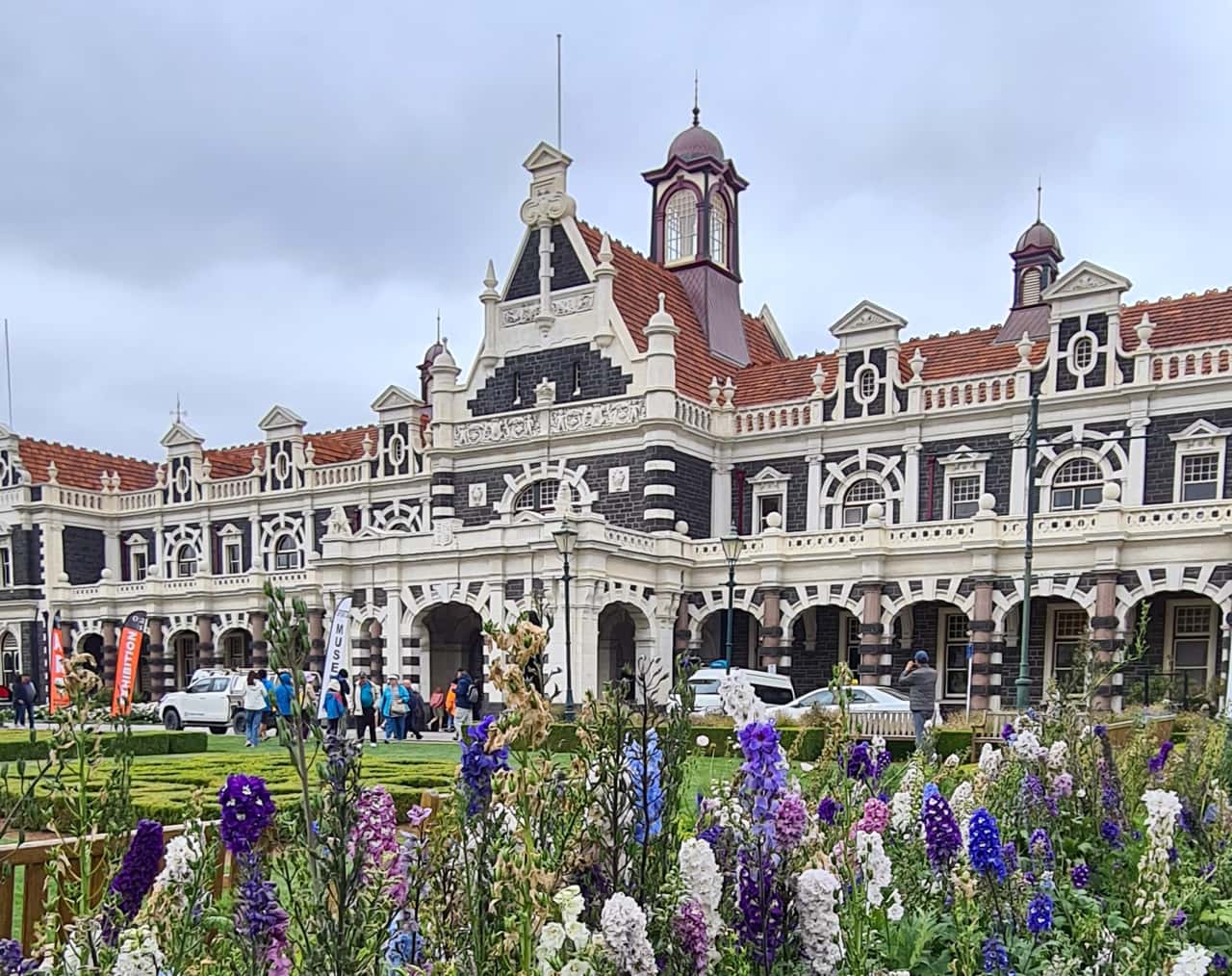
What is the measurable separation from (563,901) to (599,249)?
27808mm

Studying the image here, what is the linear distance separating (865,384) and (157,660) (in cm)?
2541

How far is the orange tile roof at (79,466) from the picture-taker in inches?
1512

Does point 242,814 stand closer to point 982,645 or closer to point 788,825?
point 788,825

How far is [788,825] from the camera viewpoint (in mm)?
2230

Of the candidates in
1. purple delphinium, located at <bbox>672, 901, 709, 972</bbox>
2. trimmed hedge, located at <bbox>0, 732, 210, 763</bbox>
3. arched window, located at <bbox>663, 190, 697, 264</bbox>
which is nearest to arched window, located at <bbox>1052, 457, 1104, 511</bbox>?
arched window, located at <bbox>663, 190, 697, 264</bbox>

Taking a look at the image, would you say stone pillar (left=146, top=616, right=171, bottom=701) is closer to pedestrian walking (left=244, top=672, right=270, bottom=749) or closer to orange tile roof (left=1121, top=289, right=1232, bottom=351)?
pedestrian walking (left=244, top=672, right=270, bottom=749)

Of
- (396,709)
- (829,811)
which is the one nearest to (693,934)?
(829,811)

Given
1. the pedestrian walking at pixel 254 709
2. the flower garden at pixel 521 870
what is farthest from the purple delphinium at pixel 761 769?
the pedestrian walking at pixel 254 709

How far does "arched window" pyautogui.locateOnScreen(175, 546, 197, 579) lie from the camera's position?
123 feet

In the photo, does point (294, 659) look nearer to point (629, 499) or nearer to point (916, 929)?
point (916, 929)

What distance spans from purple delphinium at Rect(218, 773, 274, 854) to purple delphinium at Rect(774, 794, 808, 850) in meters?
1.16

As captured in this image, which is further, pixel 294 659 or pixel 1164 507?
pixel 1164 507

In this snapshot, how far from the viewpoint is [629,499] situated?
85.1 ft

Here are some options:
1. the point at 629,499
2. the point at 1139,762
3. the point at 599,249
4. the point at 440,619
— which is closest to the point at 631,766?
the point at 1139,762
